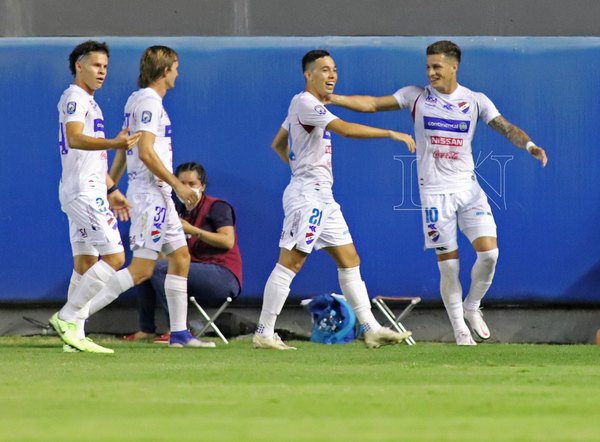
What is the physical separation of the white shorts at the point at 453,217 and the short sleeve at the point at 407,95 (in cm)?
74

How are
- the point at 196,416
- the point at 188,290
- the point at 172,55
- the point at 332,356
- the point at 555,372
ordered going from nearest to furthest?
the point at 196,416
the point at 555,372
the point at 332,356
the point at 172,55
the point at 188,290

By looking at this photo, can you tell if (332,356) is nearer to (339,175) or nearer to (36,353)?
(36,353)

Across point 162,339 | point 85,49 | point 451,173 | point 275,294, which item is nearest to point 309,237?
point 275,294

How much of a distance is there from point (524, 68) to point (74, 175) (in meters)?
4.42

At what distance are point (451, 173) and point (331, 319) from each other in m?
1.75

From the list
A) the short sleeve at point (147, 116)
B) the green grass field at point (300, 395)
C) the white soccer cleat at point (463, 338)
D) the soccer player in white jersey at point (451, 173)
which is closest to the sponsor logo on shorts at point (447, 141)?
the soccer player in white jersey at point (451, 173)

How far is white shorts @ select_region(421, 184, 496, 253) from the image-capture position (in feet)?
37.2

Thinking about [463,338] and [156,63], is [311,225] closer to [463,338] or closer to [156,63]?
[463,338]

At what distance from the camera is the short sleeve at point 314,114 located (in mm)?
10734

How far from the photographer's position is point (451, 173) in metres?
11.4

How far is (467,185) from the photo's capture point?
11.4 m

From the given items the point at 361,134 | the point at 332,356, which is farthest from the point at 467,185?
the point at 332,356

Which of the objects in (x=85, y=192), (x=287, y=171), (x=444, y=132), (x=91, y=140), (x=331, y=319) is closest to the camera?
(x=91, y=140)

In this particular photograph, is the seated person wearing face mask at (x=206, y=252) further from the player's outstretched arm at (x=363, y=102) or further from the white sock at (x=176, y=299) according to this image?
the player's outstretched arm at (x=363, y=102)
